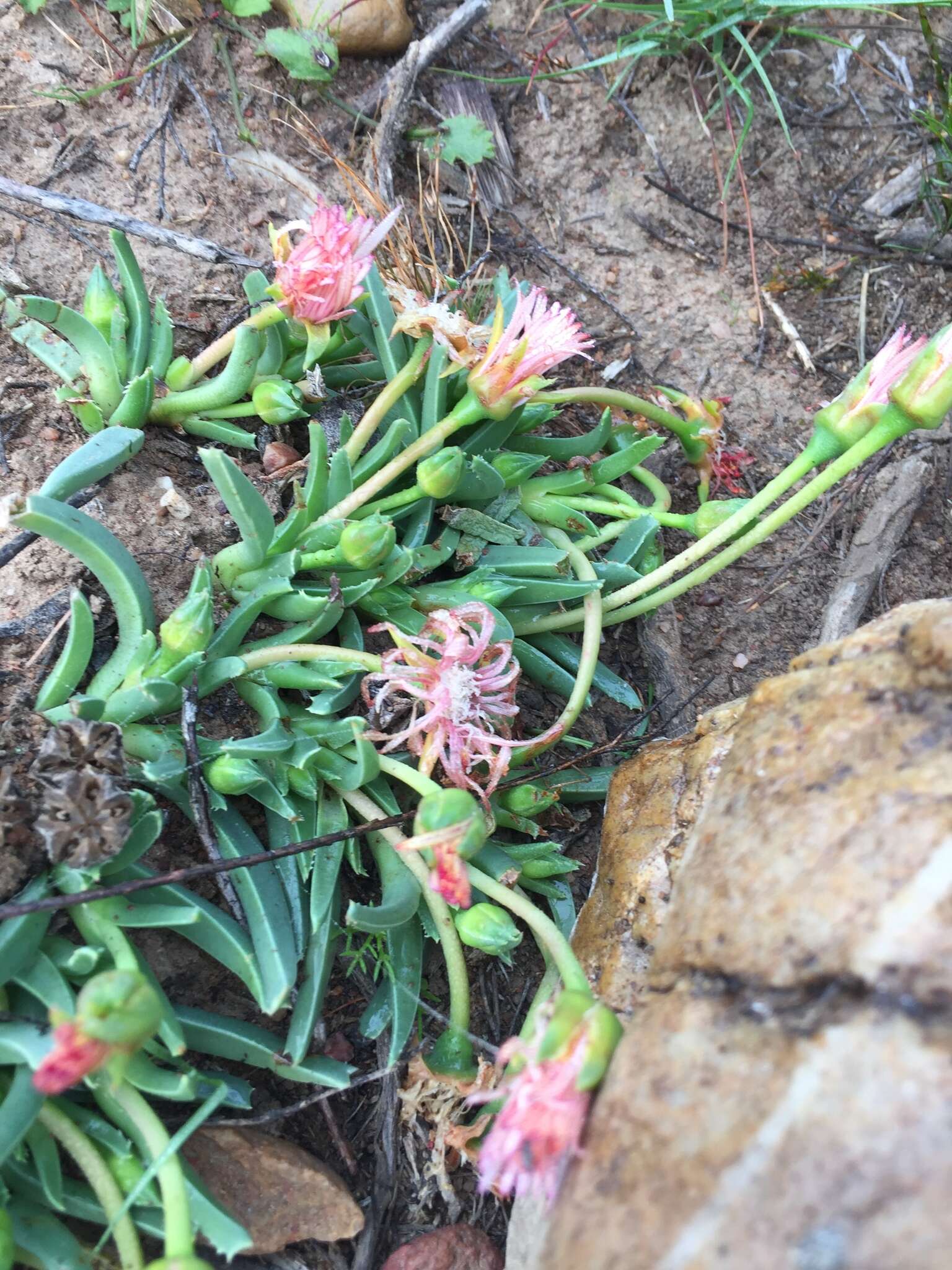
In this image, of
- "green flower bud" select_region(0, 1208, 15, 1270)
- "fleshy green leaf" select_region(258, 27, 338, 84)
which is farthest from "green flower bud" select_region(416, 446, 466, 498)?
"fleshy green leaf" select_region(258, 27, 338, 84)

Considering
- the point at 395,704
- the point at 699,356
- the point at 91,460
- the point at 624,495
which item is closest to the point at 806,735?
the point at 395,704

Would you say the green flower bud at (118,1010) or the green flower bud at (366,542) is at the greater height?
the green flower bud at (366,542)

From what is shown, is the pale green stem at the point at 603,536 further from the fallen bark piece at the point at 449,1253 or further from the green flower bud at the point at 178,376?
the fallen bark piece at the point at 449,1253

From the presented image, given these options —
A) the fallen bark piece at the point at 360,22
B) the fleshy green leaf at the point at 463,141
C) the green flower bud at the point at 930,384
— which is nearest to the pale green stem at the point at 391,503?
the green flower bud at the point at 930,384

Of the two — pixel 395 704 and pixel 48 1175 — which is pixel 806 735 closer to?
pixel 395 704

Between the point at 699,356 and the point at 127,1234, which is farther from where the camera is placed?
the point at 699,356

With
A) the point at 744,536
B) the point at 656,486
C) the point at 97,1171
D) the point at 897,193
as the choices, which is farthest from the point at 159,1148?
the point at 897,193
